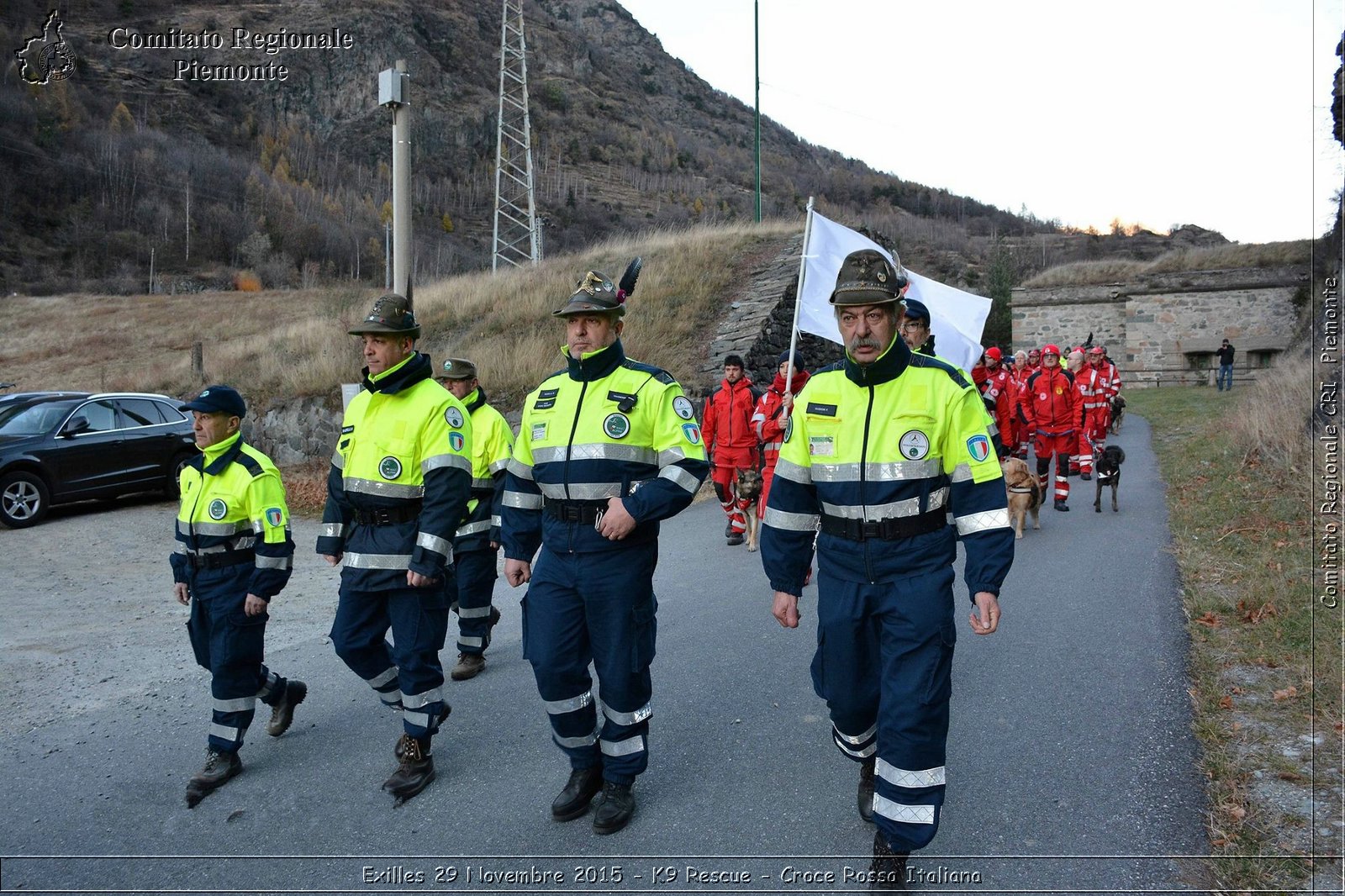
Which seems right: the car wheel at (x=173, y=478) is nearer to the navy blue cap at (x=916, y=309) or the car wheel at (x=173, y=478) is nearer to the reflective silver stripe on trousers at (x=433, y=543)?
the reflective silver stripe on trousers at (x=433, y=543)

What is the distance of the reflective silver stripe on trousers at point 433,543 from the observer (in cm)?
387

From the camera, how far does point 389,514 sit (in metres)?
4.05

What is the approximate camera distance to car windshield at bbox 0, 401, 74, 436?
475 inches

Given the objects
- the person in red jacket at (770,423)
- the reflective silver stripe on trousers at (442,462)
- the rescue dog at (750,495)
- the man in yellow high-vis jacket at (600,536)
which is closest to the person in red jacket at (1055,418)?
the person in red jacket at (770,423)

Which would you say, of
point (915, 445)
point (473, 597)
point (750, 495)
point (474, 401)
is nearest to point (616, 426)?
point (915, 445)

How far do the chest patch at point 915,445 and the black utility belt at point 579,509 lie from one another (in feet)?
4.08

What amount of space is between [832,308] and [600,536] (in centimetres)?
567

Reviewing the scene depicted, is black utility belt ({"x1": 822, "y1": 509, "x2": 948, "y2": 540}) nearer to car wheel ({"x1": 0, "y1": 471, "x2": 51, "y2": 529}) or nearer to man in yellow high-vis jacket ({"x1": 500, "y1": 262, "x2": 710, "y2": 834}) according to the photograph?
man in yellow high-vis jacket ({"x1": 500, "y1": 262, "x2": 710, "y2": 834})

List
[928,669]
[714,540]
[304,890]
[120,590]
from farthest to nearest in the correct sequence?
[714,540], [120,590], [304,890], [928,669]

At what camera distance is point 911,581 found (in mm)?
3078

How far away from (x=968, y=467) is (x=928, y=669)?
2.45 ft

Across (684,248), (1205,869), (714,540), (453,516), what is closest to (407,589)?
(453,516)

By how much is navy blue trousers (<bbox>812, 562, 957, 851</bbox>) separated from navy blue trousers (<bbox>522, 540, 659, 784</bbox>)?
856mm

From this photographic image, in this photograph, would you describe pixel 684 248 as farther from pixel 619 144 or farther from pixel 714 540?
pixel 619 144
